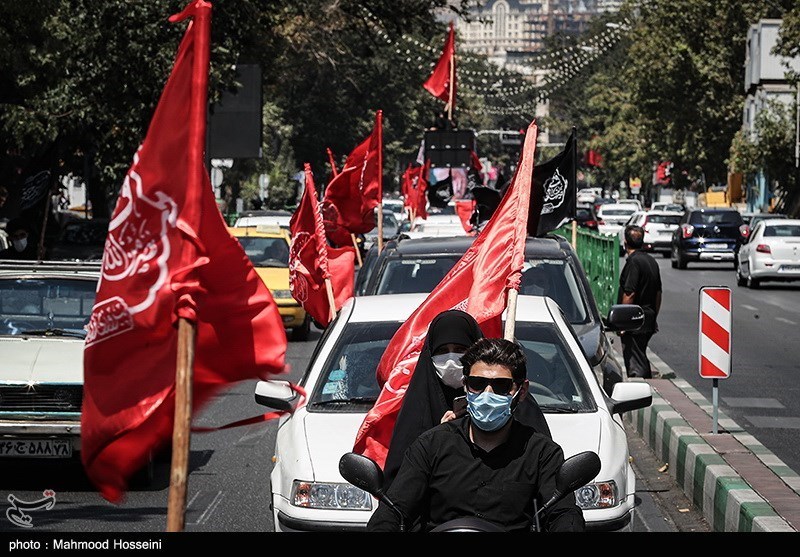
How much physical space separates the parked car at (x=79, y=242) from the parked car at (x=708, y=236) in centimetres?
2012

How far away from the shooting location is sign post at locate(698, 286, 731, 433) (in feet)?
41.9

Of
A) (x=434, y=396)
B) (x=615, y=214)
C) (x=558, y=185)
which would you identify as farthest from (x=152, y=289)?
(x=615, y=214)

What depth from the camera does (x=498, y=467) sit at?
5.05 meters

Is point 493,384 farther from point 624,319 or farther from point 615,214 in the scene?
point 615,214

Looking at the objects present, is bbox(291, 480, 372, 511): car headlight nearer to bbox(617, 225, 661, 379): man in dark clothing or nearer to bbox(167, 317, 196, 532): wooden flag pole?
bbox(167, 317, 196, 532): wooden flag pole

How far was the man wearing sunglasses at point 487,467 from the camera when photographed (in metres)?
5.01

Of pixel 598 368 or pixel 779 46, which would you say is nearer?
pixel 598 368

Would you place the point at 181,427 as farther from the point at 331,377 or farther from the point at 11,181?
the point at 11,181

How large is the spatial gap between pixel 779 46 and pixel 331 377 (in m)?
41.5

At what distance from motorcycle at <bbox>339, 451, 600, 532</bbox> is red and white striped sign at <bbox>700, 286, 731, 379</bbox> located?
305 inches

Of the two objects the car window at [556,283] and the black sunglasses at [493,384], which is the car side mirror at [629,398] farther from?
the car window at [556,283]

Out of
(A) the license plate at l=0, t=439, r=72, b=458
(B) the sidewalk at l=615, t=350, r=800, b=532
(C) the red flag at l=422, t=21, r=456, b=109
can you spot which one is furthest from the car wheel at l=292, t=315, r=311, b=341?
(C) the red flag at l=422, t=21, r=456, b=109

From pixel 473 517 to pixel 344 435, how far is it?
9.28 feet

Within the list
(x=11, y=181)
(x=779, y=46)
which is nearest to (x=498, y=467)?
(x=11, y=181)
